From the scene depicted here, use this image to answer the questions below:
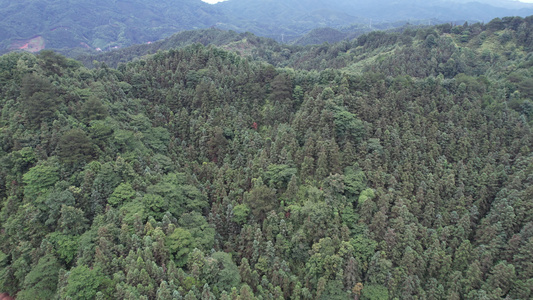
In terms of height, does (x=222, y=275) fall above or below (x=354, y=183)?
below

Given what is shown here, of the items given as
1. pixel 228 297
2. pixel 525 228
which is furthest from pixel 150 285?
pixel 525 228

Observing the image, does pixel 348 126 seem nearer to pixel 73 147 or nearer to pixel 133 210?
pixel 133 210

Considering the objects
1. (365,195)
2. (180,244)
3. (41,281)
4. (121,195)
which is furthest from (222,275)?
(365,195)

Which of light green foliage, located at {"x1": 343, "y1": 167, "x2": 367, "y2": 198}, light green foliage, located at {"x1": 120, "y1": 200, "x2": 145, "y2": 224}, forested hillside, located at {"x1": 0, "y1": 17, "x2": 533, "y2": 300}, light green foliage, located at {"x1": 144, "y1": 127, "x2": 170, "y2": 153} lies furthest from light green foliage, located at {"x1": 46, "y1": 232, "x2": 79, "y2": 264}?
light green foliage, located at {"x1": 343, "y1": 167, "x2": 367, "y2": 198}

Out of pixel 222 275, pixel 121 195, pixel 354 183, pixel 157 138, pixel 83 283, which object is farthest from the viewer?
pixel 157 138

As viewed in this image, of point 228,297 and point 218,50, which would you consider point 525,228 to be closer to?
point 228,297

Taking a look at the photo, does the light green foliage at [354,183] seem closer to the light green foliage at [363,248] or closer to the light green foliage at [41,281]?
the light green foliage at [363,248]

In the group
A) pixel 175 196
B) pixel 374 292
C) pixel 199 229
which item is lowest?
pixel 374 292

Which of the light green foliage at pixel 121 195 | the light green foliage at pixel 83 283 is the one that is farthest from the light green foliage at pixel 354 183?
the light green foliage at pixel 83 283
